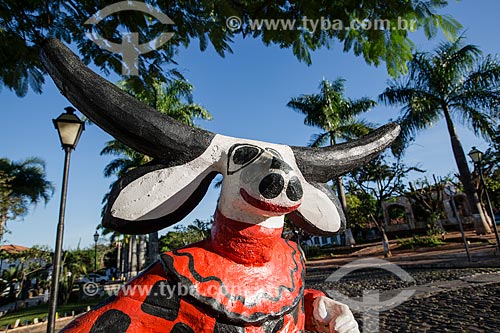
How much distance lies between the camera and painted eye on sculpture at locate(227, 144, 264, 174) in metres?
1.15

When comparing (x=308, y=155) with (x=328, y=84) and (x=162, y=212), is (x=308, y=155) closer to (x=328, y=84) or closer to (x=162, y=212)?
(x=162, y=212)

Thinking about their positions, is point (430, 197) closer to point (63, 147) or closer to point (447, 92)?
point (447, 92)

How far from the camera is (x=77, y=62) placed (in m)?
1.16

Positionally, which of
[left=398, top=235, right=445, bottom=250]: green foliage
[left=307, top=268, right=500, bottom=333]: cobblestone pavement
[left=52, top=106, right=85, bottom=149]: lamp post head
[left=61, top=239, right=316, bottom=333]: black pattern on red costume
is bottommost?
[left=307, top=268, right=500, bottom=333]: cobblestone pavement

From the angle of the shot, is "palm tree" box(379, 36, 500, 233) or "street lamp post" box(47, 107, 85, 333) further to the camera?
"palm tree" box(379, 36, 500, 233)

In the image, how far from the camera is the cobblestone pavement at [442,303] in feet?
13.2

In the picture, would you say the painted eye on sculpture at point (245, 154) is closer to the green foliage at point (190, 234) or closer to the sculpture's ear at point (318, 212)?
the sculpture's ear at point (318, 212)

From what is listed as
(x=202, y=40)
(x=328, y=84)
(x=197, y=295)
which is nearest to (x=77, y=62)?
(x=197, y=295)

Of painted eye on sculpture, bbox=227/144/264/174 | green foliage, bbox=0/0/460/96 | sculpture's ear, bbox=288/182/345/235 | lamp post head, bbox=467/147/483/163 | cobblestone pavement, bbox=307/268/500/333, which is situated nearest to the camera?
painted eye on sculpture, bbox=227/144/264/174

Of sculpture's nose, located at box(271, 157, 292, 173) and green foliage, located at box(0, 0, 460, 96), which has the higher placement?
green foliage, located at box(0, 0, 460, 96)

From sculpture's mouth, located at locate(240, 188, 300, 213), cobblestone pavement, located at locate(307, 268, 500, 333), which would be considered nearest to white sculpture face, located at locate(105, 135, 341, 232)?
sculpture's mouth, located at locate(240, 188, 300, 213)

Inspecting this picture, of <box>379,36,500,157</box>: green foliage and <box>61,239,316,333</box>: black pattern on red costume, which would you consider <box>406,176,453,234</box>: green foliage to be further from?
<box>61,239,316,333</box>: black pattern on red costume

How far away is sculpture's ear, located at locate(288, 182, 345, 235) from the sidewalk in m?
8.41

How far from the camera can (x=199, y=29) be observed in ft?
11.4
